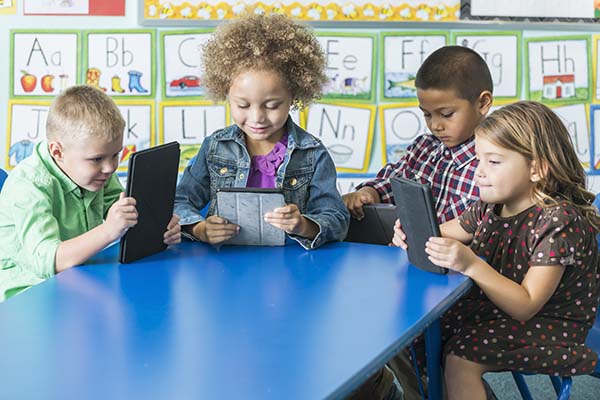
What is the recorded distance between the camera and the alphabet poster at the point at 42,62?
3.14 metres

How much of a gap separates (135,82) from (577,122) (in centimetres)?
182

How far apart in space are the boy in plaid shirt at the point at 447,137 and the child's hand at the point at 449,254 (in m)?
0.64

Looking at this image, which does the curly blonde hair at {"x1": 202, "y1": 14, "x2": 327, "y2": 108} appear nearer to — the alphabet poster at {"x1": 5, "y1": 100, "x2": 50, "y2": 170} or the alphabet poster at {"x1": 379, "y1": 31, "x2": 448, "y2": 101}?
the alphabet poster at {"x1": 379, "y1": 31, "x2": 448, "y2": 101}

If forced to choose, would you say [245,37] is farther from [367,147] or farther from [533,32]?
[533,32]

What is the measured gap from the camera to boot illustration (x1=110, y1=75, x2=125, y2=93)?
318 cm

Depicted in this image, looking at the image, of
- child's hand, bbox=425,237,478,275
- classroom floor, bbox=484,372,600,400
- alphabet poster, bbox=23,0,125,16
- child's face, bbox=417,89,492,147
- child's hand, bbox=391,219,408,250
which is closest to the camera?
child's hand, bbox=425,237,478,275

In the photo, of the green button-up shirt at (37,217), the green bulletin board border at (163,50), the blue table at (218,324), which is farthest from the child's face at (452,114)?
the green bulletin board border at (163,50)

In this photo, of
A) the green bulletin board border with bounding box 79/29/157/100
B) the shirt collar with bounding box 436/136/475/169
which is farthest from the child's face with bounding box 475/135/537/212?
the green bulletin board border with bounding box 79/29/157/100

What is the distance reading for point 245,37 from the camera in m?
2.02

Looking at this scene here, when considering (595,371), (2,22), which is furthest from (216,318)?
(2,22)

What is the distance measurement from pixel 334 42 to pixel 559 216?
174 centimetres

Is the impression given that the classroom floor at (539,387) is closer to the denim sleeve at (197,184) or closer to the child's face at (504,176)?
the child's face at (504,176)

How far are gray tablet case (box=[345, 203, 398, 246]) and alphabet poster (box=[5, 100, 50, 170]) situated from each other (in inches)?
61.6

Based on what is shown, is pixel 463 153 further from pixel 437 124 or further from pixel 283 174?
pixel 283 174
